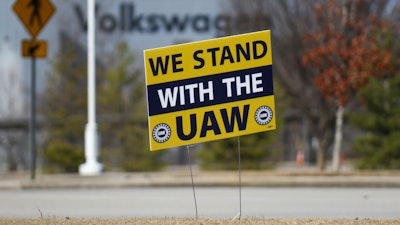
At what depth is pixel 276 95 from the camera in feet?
105

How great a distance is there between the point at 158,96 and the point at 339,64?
21.8m

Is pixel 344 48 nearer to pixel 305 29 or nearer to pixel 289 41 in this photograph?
pixel 305 29

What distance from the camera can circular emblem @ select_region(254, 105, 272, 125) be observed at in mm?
9656

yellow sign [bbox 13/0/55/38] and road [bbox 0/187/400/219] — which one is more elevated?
yellow sign [bbox 13/0/55/38]

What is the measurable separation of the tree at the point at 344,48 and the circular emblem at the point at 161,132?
19881mm

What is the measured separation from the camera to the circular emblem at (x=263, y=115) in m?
9.66

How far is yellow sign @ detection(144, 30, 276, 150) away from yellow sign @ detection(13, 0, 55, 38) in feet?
36.2

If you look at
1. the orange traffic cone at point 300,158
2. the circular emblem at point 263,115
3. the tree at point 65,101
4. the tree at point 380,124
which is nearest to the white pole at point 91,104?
the tree at point 380,124

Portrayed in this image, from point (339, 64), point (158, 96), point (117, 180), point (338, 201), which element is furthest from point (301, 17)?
point (158, 96)

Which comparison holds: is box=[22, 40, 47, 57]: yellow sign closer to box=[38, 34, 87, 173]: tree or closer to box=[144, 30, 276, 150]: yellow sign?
box=[144, 30, 276, 150]: yellow sign

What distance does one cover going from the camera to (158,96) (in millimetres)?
9617

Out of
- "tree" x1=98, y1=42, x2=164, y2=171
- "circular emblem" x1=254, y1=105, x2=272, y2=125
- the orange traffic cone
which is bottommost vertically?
"circular emblem" x1=254, y1=105, x2=272, y2=125

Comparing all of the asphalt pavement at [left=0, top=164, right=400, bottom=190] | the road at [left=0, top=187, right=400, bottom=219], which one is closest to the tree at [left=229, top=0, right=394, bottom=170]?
the asphalt pavement at [left=0, top=164, right=400, bottom=190]

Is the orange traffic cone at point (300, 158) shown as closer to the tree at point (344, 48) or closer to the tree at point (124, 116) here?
the tree at point (124, 116)
